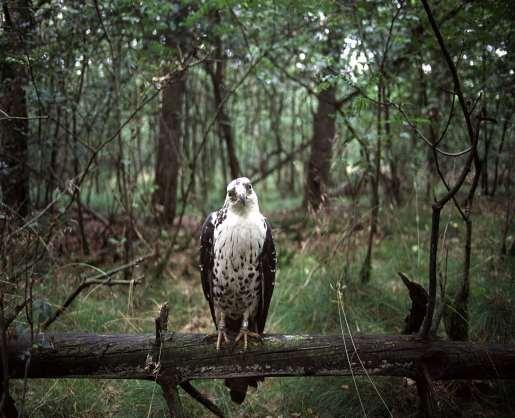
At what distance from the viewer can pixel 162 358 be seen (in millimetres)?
3180

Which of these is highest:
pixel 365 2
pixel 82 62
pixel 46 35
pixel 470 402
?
pixel 365 2

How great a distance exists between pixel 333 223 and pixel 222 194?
6431 mm

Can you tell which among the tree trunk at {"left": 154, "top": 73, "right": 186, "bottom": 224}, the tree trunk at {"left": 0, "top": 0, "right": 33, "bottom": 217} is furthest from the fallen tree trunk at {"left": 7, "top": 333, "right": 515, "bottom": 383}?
the tree trunk at {"left": 154, "top": 73, "right": 186, "bottom": 224}

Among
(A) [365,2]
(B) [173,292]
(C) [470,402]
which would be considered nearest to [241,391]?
(C) [470,402]

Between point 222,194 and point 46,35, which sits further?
point 222,194

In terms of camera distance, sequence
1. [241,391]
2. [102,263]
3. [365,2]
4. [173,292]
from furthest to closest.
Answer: [102,263], [173,292], [365,2], [241,391]

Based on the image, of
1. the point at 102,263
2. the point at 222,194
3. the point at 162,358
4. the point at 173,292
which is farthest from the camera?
the point at 222,194

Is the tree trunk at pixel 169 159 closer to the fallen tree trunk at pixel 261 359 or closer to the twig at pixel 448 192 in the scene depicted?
the fallen tree trunk at pixel 261 359

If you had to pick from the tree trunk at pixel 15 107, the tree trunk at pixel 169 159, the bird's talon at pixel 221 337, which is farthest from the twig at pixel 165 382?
the tree trunk at pixel 169 159

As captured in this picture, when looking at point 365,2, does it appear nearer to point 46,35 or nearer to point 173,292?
point 46,35

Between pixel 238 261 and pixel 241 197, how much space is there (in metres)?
0.51

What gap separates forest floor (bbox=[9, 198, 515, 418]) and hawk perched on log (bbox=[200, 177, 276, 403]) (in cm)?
61

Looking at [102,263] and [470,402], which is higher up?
[102,263]

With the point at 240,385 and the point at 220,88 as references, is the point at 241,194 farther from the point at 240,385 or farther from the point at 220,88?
the point at 220,88
